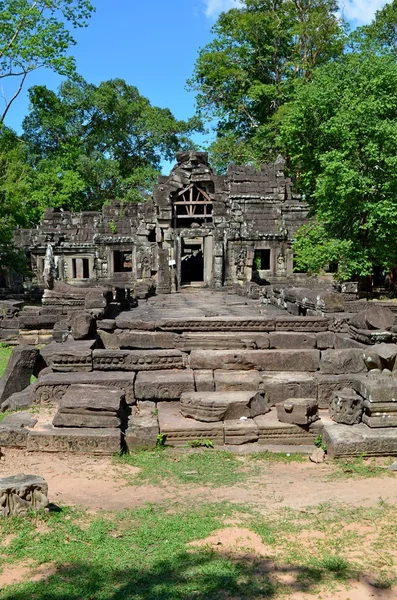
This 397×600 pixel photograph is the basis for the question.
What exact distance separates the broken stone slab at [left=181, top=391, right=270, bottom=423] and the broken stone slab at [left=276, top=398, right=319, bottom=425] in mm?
453

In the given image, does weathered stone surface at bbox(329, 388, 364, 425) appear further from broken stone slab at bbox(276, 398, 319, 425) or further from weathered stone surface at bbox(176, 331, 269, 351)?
weathered stone surface at bbox(176, 331, 269, 351)

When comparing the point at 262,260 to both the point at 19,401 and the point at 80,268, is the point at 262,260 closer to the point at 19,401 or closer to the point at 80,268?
the point at 80,268

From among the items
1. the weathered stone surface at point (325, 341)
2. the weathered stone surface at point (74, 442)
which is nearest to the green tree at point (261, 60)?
the weathered stone surface at point (325, 341)

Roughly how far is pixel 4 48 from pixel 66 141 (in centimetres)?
1877

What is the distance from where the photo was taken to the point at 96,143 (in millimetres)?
45188

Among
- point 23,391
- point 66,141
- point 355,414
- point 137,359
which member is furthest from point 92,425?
point 66,141

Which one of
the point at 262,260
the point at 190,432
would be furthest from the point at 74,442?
the point at 262,260

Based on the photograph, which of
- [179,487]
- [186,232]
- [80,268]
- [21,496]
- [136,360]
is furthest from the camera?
[80,268]

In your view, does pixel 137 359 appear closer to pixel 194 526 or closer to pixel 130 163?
pixel 194 526

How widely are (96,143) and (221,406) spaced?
41.4m

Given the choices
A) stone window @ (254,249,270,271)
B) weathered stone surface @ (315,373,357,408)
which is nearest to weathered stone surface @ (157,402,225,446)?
weathered stone surface @ (315,373,357,408)

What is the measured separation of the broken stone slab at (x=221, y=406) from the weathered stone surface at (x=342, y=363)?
180 cm

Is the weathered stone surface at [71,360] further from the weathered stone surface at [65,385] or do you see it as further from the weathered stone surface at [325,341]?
the weathered stone surface at [325,341]

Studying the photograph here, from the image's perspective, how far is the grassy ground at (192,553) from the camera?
398 cm
